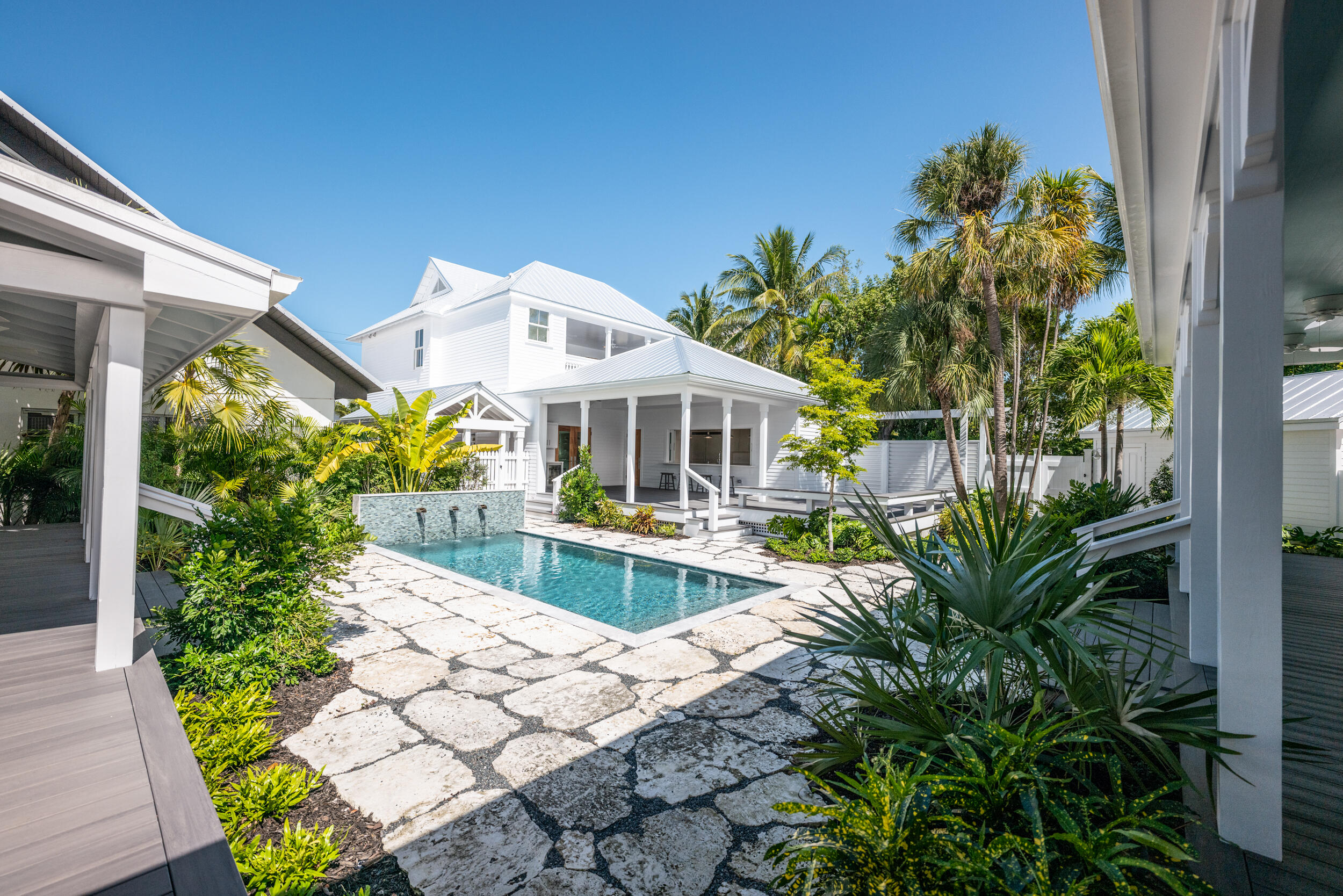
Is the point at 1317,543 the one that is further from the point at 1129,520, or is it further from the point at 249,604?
the point at 249,604

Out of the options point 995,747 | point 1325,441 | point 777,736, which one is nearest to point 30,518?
point 777,736

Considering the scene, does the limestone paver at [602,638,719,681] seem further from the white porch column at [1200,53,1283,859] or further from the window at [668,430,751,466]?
the window at [668,430,751,466]

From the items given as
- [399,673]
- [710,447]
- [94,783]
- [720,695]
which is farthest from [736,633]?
[710,447]

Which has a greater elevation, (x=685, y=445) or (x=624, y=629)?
(x=685, y=445)

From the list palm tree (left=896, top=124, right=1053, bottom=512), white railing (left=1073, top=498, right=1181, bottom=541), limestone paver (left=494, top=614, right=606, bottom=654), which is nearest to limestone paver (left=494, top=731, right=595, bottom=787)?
limestone paver (left=494, top=614, right=606, bottom=654)

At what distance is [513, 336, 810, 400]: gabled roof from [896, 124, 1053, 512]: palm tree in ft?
14.2

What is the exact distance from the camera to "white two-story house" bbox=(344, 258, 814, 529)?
14969 millimetres

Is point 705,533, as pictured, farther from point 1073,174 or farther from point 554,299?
point 1073,174

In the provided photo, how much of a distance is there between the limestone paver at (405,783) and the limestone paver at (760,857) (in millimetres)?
1590

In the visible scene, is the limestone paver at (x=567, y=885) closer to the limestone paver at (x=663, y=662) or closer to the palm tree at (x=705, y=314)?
the limestone paver at (x=663, y=662)

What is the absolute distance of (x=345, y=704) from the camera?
14.3 ft

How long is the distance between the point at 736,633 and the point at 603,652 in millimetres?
1474

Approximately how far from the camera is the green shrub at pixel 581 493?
14.7m

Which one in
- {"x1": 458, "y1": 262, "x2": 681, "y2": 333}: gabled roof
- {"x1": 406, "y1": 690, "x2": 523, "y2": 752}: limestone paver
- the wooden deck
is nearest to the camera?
the wooden deck
